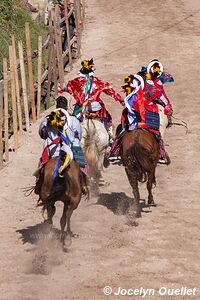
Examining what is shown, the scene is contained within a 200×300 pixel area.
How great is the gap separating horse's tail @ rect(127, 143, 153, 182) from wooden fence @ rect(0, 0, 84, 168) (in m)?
3.58

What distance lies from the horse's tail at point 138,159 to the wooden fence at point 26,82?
141 inches

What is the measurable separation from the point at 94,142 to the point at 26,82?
6.87 metres

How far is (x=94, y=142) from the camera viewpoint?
46.5ft

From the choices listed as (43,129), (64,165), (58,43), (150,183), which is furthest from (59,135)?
(58,43)

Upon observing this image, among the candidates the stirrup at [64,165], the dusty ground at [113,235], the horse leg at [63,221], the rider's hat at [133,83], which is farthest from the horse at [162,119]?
the stirrup at [64,165]

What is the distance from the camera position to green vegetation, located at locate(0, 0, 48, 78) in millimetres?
23000

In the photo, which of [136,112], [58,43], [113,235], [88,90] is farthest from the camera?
[58,43]

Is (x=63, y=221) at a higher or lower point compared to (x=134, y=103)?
lower

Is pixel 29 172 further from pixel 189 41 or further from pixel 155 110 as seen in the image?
pixel 189 41

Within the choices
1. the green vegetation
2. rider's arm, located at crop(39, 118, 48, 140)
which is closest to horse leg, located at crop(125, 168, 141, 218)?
rider's arm, located at crop(39, 118, 48, 140)

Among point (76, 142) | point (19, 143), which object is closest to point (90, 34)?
point (19, 143)

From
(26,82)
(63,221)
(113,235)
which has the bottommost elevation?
(26,82)

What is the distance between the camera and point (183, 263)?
1145 centimetres

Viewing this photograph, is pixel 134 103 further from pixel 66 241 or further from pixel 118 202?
pixel 66 241
